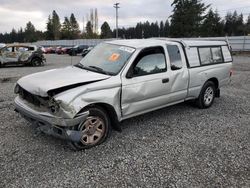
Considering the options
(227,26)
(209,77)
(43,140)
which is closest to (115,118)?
(43,140)

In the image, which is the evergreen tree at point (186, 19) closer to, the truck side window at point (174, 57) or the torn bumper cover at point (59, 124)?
the truck side window at point (174, 57)

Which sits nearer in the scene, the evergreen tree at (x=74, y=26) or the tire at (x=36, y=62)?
the tire at (x=36, y=62)

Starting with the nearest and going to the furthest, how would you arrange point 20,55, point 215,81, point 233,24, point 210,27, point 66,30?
point 215,81 < point 20,55 < point 210,27 < point 233,24 < point 66,30

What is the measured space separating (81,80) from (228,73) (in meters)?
4.65

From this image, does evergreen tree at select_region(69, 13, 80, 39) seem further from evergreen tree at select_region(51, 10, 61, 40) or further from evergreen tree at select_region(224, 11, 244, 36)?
A: evergreen tree at select_region(224, 11, 244, 36)

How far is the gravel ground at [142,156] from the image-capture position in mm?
3220

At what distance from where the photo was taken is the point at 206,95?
6336mm

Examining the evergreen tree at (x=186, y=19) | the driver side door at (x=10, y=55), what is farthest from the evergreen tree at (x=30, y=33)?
the driver side door at (x=10, y=55)

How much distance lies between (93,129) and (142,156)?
917 mm

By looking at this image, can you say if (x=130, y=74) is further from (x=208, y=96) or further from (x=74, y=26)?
(x=74, y=26)

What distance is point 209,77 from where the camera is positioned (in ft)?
20.3

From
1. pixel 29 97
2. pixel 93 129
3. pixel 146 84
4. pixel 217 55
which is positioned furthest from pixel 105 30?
pixel 93 129

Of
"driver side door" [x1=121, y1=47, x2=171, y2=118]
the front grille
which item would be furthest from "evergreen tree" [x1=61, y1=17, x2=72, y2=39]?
the front grille

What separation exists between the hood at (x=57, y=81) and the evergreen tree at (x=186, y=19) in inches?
1919
